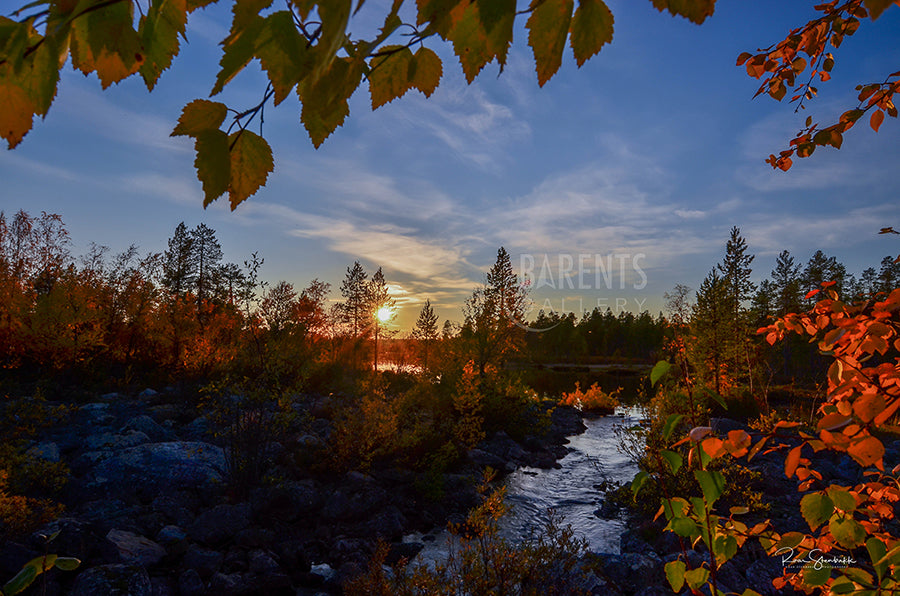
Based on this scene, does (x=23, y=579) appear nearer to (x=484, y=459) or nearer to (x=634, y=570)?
(x=634, y=570)

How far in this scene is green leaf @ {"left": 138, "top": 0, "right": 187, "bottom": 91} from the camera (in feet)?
2.18

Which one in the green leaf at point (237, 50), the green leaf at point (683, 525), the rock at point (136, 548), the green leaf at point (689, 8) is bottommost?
the rock at point (136, 548)

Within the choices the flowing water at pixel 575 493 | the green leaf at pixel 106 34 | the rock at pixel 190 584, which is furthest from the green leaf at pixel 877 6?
the rock at pixel 190 584

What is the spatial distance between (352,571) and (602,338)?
65.8m

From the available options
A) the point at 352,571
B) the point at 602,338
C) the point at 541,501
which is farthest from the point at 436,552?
the point at 602,338

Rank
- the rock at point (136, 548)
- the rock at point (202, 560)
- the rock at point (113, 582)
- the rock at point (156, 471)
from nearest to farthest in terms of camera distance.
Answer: the rock at point (113, 582) < the rock at point (136, 548) < the rock at point (202, 560) < the rock at point (156, 471)

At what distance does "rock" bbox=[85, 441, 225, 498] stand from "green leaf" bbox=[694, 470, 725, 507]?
705cm

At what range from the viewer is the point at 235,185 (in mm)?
711

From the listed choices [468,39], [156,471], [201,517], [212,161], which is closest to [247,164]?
[212,161]

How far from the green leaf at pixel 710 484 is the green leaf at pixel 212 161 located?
50.3 inches

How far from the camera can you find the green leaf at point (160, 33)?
2.18ft

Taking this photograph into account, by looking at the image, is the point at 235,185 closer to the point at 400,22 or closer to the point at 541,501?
the point at 400,22

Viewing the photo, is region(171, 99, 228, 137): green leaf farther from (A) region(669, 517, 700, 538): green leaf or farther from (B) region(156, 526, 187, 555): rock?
(B) region(156, 526, 187, 555): rock

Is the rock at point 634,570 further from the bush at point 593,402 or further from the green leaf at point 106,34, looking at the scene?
the bush at point 593,402
